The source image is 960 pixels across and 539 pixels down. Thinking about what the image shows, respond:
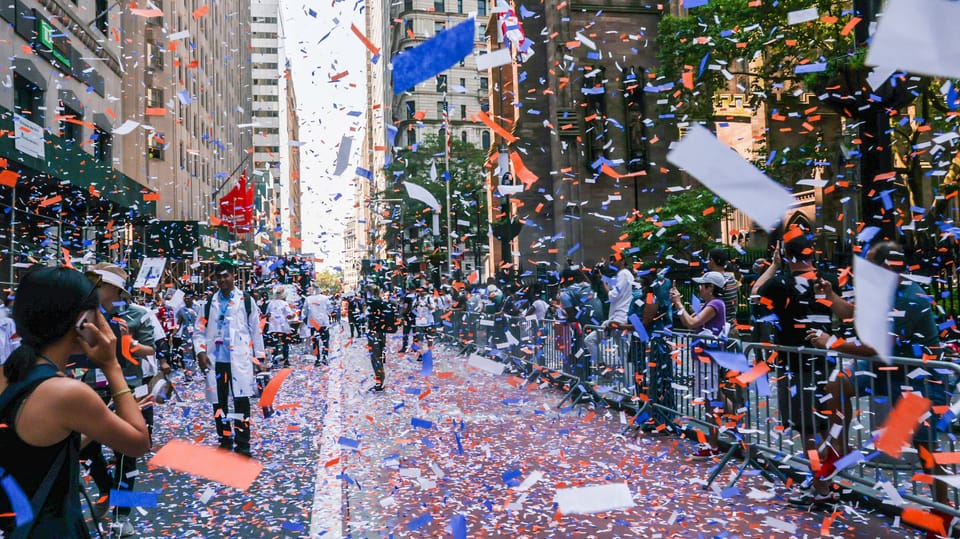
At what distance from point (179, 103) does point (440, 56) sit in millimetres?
40258

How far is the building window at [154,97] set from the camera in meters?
37.8

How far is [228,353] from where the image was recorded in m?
8.00

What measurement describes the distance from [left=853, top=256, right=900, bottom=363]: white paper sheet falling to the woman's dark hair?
429 cm

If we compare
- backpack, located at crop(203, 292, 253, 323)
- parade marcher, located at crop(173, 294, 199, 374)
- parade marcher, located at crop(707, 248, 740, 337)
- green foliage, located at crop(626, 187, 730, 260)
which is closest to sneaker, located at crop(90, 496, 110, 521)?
backpack, located at crop(203, 292, 253, 323)

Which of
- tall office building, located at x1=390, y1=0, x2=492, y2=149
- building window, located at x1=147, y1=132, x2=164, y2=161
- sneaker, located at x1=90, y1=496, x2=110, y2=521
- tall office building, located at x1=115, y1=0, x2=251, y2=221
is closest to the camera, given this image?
sneaker, located at x1=90, y1=496, x2=110, y2=521

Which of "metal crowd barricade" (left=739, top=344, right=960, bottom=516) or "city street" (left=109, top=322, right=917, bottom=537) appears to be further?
"city street" (left=109, top=322, right=917, bottom=537)

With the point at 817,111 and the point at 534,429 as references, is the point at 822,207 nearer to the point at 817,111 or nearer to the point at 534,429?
the point at 817,111

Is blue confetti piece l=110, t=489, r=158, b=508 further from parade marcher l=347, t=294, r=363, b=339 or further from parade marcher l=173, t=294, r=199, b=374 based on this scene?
parade marcher l=347, t=294, r=363, b=339

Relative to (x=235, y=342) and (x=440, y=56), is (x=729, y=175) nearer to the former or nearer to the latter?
(x=440, y=56)

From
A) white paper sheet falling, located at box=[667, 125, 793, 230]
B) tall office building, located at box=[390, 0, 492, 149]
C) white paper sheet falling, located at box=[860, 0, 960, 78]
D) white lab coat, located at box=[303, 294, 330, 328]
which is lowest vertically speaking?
white lab coat, located at box=[303, 294, 330, 328]

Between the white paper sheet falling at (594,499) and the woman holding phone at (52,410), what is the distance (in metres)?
3.90

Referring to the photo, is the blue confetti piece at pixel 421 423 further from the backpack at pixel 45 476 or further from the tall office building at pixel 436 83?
the tall office building at pixel 436 83

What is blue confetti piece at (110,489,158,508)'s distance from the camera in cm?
542

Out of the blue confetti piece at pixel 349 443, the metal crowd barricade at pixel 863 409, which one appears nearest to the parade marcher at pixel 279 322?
the blue confetti piece at pixel 349 443
